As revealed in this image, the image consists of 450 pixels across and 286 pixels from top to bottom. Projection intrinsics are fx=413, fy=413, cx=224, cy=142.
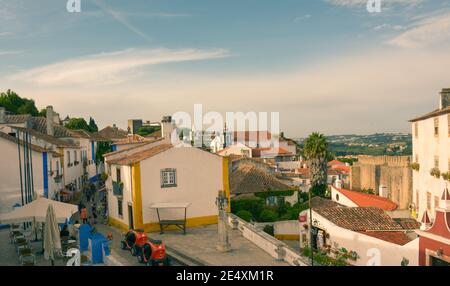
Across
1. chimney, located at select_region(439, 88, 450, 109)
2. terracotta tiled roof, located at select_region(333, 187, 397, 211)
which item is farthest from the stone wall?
chimney, located at select_region(439, 88, 450, 109)

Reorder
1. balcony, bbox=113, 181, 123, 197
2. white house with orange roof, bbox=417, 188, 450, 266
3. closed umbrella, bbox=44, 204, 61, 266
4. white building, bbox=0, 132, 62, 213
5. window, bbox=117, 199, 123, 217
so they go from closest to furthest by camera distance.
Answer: closed umbrella, bbox=44, 204, 61, 266
white house with orange roof, bbox=417, 188, 450, 266
white building, bbox=0, 132, 62, 213
balcony, bbox=113, 181, 123, 197
window, bbox=117, 199, 123, 217

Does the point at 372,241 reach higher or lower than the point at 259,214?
higher

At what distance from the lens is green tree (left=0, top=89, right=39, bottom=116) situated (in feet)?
235

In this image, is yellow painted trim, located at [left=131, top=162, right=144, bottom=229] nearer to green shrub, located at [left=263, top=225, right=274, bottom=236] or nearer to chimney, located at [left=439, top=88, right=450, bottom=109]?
green shrub, located at [left=263, top=225, right=274, bottom=236]

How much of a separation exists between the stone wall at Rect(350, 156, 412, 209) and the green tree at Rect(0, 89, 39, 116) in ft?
183

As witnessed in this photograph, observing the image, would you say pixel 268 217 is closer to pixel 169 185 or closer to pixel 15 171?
pixel 169 185

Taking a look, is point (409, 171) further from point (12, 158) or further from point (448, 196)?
point (12, 158)

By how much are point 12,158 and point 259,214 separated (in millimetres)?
18175

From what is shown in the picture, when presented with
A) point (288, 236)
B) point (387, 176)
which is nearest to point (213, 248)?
point (288, 236)

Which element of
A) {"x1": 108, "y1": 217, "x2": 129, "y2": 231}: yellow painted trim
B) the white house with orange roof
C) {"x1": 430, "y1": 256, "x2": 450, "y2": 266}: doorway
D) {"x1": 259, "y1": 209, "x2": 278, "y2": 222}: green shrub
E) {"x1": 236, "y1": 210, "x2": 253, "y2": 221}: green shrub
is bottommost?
{"x1": 259, "y1": 209, "x2": 278, "y2": 222}: green shrub

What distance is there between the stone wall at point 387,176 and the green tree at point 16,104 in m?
55.7

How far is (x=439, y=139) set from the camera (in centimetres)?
Answer: 2872
